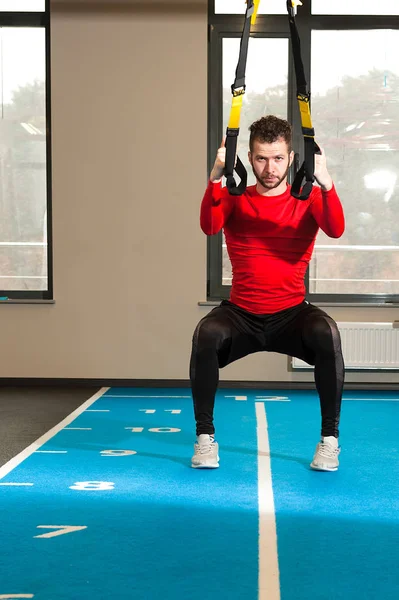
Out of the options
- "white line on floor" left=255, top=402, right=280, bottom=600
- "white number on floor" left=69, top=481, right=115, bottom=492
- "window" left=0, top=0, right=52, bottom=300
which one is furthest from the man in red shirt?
"window" left=0, top=0, right=52, bottom=300

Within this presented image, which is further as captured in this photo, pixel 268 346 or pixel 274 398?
pixel 274 398

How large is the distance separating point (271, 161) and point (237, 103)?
1.14 feet

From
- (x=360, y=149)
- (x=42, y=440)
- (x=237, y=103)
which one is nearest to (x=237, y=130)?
(x=237, y=103)

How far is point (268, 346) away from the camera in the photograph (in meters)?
3.28

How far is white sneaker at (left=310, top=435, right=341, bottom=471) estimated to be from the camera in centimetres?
309

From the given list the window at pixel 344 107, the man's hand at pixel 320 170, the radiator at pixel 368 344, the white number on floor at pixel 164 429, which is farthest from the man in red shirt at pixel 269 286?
the window at pixel 344 107

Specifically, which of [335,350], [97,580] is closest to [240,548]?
[97,580]

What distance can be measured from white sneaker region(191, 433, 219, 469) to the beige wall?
2565 millimetres

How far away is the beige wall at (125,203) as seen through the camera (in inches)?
223

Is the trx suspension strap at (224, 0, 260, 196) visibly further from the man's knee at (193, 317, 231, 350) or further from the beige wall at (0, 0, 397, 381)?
the beige wall at (0, 0, 397, 381)

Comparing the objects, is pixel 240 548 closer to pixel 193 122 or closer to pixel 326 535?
pixel 326 535

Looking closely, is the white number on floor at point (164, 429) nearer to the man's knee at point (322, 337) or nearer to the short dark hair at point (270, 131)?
the man's knee at point (322, 337)

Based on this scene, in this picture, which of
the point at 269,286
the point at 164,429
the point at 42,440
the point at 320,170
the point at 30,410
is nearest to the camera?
the point at 320,170

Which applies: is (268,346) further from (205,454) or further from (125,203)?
(125,203)
